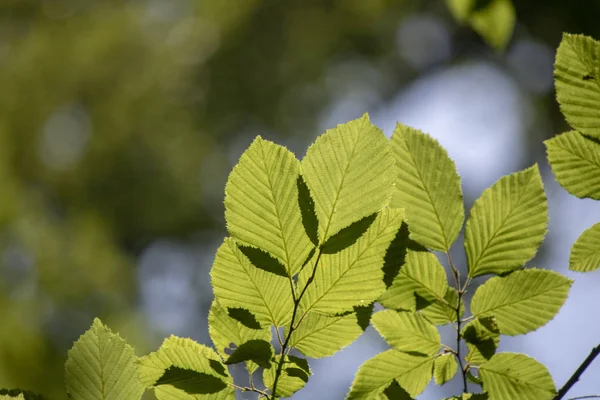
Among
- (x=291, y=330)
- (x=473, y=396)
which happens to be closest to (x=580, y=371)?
(x=473, y=396)

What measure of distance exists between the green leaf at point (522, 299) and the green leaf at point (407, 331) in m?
0.04

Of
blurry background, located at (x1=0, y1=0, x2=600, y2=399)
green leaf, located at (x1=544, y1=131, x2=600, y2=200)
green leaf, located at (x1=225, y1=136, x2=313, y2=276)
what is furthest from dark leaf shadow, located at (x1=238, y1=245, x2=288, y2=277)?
blurry background, located at (x1=0, y1=0, x2=600, y2=399)

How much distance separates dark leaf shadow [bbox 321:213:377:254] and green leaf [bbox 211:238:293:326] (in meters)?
0.05

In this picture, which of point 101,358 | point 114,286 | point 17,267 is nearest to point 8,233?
point 17,267

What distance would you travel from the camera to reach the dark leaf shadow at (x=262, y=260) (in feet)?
1.18

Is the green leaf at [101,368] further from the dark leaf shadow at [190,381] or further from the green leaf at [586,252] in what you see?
the green leaf at [586,252]

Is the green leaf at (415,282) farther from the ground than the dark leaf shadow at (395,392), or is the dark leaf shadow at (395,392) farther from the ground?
the green leaf at (415,282)

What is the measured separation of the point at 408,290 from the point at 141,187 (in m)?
5.60

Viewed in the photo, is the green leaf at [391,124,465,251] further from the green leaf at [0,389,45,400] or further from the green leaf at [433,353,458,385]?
the green leaf at [0,389,45,400]

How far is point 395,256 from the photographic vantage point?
1.18 ft

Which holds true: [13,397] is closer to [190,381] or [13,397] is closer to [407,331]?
[190,381]

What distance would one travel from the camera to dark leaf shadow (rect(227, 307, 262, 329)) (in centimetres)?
37

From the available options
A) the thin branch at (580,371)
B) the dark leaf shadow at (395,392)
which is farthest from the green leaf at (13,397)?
the thin branch at (580,371)

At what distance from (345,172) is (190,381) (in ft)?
0.57
